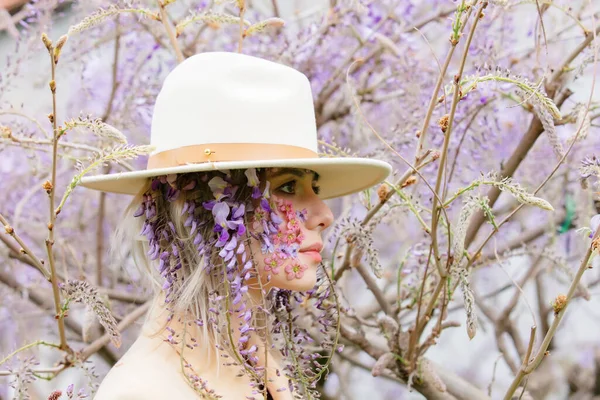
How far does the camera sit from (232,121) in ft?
5.21

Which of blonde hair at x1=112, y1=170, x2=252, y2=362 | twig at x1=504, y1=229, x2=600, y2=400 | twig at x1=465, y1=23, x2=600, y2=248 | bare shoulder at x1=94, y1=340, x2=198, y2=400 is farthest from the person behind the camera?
twig at x1=465, y1=23, x2=600, y2=248

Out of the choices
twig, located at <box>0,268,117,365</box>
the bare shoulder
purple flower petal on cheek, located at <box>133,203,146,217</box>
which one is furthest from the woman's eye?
twig, located at <box>0,268,117,365</box>

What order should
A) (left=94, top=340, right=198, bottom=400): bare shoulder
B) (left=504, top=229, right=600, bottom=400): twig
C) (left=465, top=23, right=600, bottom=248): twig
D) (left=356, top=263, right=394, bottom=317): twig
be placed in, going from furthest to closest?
(left=356, top=263, right=394, bottom=317): twig, (left=465, top=23, right=600, bottom=248): twig, (left=94, top=340, right=198, bottom=400): bare shoulder, (left=504, top=229, right=600, bottom=400): twig

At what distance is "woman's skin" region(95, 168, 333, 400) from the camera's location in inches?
60.3

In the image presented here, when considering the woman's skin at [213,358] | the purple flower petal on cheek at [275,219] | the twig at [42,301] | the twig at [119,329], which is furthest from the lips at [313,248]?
the twig at [42,301]

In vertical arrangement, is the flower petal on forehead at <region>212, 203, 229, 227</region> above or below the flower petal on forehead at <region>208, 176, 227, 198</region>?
below

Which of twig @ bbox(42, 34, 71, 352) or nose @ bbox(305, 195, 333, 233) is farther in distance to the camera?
nose @ bbox(305, 195, 333, 233)

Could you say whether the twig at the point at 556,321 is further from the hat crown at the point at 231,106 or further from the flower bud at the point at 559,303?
the hat crown at the point at 231,106

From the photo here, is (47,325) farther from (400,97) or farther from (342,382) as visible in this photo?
(400,97)

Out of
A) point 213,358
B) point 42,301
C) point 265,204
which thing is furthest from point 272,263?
point 42,301

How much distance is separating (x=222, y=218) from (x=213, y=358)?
333mm

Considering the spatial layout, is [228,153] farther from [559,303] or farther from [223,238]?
[559,303]

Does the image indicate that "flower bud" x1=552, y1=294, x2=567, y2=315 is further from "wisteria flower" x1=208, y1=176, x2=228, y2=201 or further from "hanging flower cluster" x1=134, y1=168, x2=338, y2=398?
"wisteria flower" x1=208, y1=176, x2=228, y2=201

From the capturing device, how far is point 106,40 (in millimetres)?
2715
